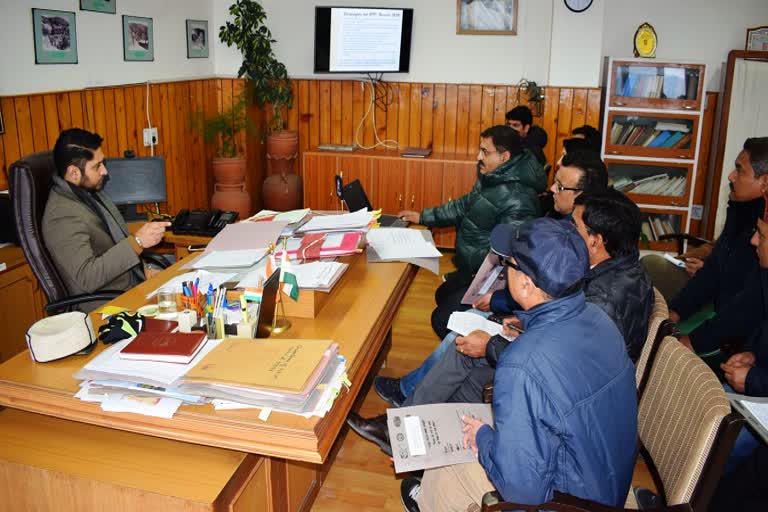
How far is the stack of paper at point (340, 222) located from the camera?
3018 millimetres

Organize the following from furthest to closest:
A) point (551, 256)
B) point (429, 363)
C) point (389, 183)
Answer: point (389, 183), point (429, 363), point (551, 256)

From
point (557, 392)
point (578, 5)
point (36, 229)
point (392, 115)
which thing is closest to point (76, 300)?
point (36, 229)

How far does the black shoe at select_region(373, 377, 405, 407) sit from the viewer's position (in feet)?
10.6

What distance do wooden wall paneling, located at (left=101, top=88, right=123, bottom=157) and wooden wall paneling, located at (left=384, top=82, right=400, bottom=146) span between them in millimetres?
2654

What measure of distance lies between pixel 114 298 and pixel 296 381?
1.31m

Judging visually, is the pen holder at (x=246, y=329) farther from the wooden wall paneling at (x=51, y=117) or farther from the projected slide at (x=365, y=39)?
the projected slide at (x=365, y=39)

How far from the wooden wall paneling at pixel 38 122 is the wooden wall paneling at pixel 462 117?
3.63 meters

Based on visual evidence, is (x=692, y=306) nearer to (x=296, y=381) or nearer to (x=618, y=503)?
(x=618, y=503)

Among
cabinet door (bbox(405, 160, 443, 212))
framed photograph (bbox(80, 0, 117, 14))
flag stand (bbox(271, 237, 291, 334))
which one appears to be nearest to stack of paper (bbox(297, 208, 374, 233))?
flag stand (bbox(271, 237, 291, 334))

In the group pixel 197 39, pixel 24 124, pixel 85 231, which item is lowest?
pixel 85 231

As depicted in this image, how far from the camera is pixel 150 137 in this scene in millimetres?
5035

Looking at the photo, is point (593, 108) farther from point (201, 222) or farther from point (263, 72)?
point (201, 222)

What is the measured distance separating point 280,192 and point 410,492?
4.23 metres

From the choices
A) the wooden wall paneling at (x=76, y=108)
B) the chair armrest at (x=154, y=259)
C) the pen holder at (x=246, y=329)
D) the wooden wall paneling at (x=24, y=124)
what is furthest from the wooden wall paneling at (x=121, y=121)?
the pen holder at (x=246, y=329)
